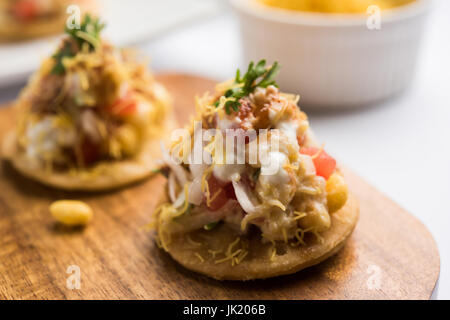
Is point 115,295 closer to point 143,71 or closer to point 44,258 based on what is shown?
point 44,258

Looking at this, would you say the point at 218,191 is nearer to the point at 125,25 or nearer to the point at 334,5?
the point at 334,5

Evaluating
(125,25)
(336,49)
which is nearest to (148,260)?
(336,49)

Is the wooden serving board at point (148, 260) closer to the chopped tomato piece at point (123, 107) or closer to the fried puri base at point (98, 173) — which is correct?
the fried puri base at point (98, 173)

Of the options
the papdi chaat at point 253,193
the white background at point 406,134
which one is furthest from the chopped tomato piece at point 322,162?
the white background at point 406,134

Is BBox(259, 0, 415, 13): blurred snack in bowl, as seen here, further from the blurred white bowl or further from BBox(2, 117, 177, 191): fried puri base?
BBox(2, 117, 177, 191): fried puri base

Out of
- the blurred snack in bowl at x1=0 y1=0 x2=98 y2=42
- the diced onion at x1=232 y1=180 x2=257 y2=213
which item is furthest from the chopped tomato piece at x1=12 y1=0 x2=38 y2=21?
the diced onion at x1=232 y1=180 x2=257 y2=213
